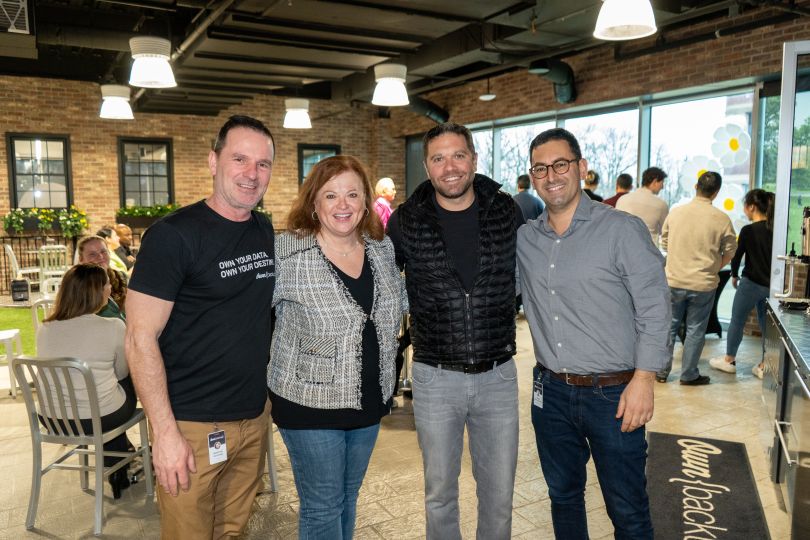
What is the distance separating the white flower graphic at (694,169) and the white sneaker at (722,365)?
317 centimetres

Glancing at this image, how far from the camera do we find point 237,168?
6.15 ft

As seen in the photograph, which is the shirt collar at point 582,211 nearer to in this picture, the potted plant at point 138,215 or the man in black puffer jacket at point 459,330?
the man in black puffer jacket at point 459,330

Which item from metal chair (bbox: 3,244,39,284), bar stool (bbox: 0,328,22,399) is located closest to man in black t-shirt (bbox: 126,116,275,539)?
bar stool (bbox: 0,328,22,399)

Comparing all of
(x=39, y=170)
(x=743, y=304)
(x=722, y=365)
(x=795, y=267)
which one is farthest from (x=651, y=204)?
(x=39, y=170)

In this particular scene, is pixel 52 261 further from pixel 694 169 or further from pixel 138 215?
pixel 694 169

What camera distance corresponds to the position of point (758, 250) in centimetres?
520

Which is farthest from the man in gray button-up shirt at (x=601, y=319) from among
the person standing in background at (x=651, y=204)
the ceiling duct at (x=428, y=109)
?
the ceiling duct at (x=428, y=109)

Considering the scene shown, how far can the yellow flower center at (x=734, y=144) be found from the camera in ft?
25.4

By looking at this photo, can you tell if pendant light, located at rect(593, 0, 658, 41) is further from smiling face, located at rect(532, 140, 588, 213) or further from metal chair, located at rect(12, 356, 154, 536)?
metal chair, located at rect(12, 356, 154, 536)

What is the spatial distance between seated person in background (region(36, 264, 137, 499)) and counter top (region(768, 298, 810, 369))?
3115 mm

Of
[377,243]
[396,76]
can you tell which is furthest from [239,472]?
[396,76]

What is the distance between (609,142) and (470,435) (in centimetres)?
821

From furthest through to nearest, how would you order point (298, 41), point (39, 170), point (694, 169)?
point (39, 170) → point (694, 169) → point (298, 41)

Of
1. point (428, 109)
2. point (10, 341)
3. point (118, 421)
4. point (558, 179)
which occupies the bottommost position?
point (118, 421)
